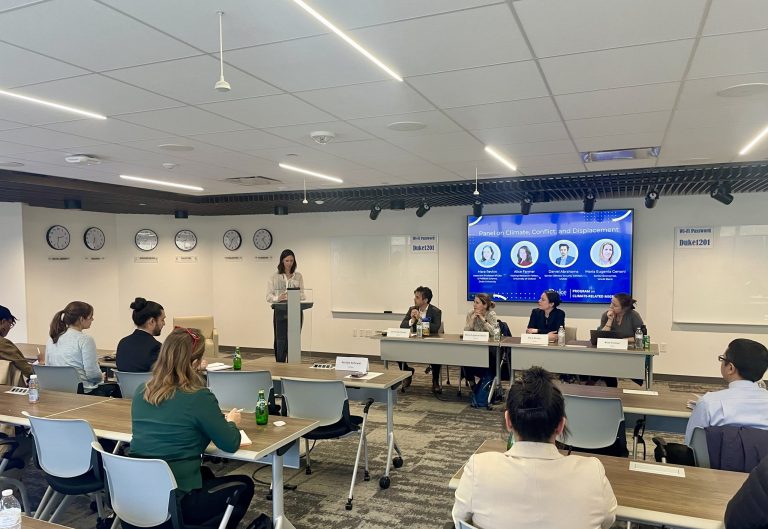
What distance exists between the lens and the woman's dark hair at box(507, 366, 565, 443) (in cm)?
177

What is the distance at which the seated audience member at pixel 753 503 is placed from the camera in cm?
157

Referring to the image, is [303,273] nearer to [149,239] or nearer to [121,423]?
[149,239]

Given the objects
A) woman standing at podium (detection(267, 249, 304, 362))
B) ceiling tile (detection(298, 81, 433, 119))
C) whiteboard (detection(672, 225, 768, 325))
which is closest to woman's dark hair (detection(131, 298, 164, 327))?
ceiling tile (detection(298, 81, 433, 119))

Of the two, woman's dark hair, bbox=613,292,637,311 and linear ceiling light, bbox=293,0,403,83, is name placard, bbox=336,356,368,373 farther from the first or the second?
woman's dark hair, bbox=613,292,637,311

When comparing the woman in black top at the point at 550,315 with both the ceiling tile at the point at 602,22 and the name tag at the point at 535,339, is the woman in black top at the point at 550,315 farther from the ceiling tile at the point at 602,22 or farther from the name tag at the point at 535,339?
the ceiling tile at the point at 602,22

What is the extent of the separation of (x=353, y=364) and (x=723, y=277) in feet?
18.7

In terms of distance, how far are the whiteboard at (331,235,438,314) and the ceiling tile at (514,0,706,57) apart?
6.30m

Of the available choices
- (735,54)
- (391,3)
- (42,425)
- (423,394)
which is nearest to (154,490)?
(42,425)

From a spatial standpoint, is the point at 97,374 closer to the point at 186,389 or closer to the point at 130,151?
the point at 130,151

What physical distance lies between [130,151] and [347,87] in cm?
290

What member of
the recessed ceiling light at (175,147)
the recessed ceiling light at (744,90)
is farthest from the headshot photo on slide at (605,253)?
the recessed ceiling light at (175,147)

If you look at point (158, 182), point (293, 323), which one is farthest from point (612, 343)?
point (158, 182)

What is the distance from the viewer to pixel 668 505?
2.00 metres

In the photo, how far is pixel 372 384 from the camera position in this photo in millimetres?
4082
